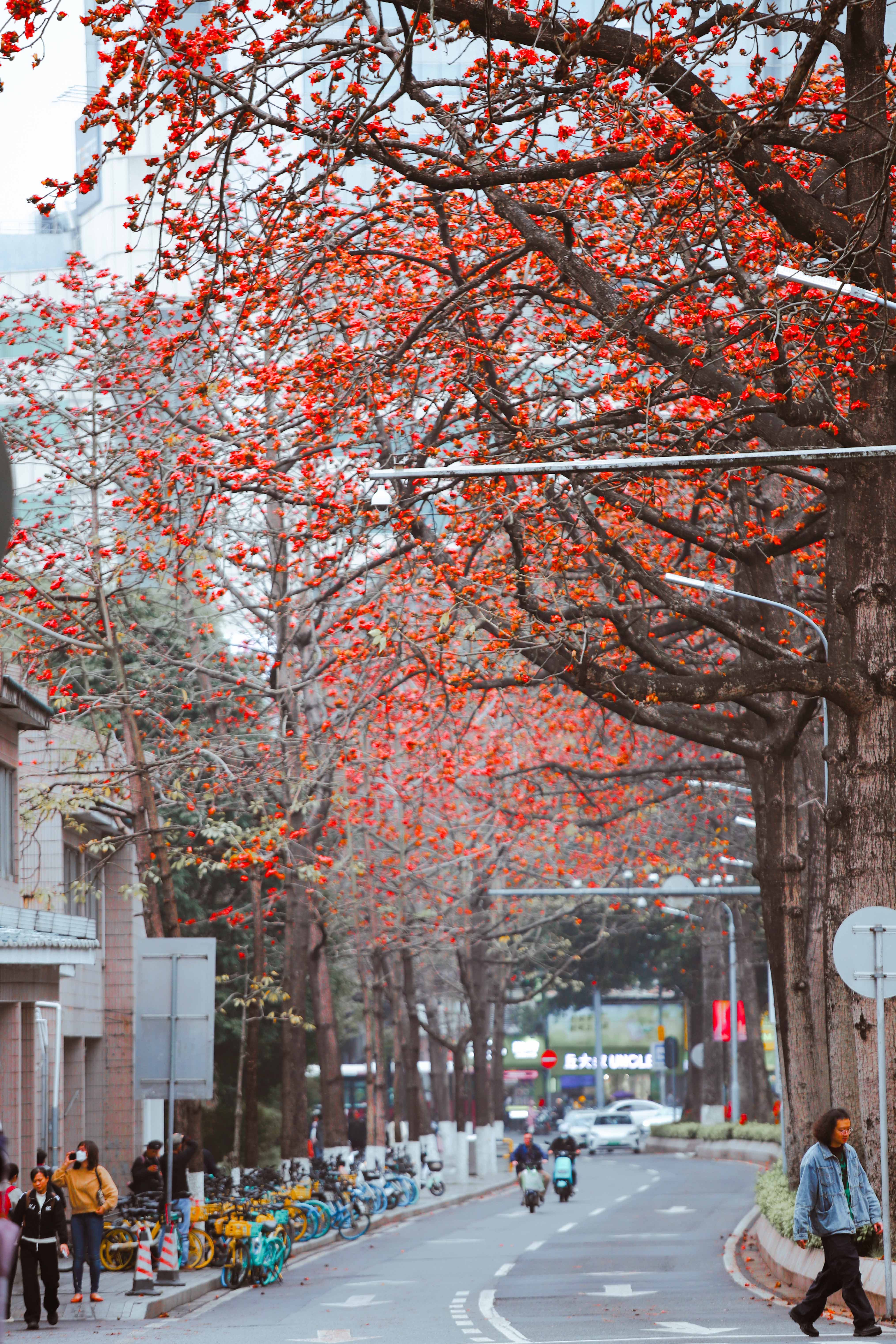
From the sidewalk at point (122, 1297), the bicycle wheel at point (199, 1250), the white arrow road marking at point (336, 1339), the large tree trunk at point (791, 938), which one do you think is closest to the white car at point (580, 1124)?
the sidewalk at point (122, 1297)

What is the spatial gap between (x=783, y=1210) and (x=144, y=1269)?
6.68m

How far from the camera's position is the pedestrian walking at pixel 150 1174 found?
2191 cm

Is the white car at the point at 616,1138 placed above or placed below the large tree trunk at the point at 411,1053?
below

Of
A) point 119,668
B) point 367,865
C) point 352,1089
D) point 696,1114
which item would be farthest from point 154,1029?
point 352,1089

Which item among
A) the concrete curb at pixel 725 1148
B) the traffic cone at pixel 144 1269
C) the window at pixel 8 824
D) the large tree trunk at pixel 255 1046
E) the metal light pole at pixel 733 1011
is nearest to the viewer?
the traffic cone at pixel 144 1269

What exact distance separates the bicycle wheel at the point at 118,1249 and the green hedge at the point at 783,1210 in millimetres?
7598

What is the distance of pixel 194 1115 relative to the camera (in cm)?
2247

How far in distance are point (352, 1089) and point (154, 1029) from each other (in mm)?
55019

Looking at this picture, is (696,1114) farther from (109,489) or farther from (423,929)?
(109,489)

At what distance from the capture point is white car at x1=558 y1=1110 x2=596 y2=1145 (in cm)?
7275

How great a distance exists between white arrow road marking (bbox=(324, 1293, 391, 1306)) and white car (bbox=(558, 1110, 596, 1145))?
5308 cm

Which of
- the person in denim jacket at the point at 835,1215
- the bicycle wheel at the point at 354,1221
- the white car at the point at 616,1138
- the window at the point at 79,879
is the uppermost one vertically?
the window at the point at 79,879

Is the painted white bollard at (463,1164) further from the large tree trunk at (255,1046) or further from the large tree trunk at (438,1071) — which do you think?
the large tree trunk at (255,1046)

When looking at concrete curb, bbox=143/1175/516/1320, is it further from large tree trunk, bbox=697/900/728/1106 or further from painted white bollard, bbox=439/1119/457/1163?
large tree trunk, bbox=697/900/728/1106
